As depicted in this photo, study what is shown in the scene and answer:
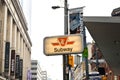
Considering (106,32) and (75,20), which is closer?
(106,32)

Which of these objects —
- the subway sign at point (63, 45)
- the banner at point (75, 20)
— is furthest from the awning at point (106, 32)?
the subway sign at point (63, 45)

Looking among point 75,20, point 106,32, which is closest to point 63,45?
point 106,32

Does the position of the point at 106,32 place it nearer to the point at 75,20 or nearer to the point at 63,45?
the point at 75,20

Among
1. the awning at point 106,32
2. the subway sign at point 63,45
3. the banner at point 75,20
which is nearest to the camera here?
the subway sign at point 63,45

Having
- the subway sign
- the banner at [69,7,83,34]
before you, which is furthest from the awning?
the subway sign

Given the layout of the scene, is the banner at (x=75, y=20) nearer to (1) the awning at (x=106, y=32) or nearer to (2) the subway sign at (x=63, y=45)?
(1) the awning at (x=106, y=32)

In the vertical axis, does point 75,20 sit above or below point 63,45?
above

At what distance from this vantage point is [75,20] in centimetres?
2161

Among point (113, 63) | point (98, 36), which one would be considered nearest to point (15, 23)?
point (113, 63)

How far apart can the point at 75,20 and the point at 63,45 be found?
10.7 m

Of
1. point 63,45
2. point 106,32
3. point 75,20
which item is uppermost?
point 75,20

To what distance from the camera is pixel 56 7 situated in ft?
69.4

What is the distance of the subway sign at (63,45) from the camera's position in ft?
35.8

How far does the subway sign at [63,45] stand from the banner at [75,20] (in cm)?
799
